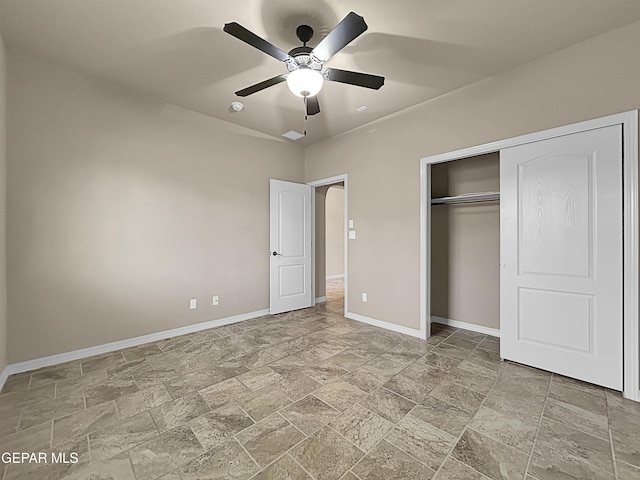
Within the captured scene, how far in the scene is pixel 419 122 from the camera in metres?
3.44

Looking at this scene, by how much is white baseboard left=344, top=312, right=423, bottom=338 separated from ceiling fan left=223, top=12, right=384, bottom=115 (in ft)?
9.26

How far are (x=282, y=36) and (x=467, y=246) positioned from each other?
3.27m

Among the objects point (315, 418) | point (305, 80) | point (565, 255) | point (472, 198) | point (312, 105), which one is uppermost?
point (312, 105)

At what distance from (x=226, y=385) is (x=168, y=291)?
5.48 ft

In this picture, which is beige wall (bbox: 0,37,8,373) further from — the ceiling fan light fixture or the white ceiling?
the ceiling fan light fixture

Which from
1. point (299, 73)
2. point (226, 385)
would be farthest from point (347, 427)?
point (299, 73)

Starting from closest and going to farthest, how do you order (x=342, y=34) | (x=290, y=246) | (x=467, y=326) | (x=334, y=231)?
(x=342, y=34)
(x=467, y=326)
(x=290, y=246)
(x=334, y=231)

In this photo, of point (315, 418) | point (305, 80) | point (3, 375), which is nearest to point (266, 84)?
point (305, 80)

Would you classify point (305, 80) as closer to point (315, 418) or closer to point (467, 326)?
point (315, 418)

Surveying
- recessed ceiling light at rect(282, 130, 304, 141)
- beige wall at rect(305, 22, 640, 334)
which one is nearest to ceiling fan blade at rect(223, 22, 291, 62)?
beige wall at rect(305, 22, 640, 334)

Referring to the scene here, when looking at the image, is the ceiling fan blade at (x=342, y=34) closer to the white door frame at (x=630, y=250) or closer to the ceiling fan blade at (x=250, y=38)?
the ceiling fan blade at (x=250, y=38)

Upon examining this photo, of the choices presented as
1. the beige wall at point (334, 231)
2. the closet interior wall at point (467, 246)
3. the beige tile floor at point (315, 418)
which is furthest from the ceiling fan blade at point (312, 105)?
the beige wall at point (334, 231)

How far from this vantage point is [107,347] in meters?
3.03

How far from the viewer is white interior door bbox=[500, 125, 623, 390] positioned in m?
2.24
